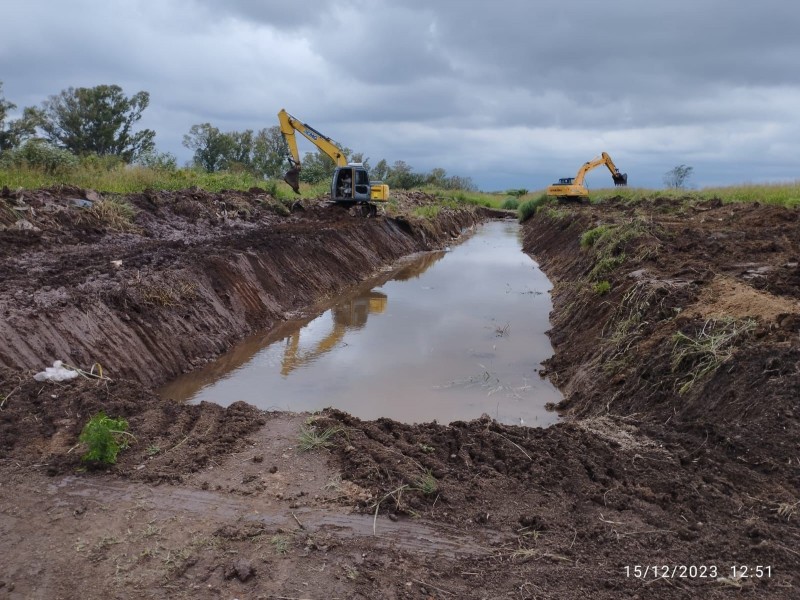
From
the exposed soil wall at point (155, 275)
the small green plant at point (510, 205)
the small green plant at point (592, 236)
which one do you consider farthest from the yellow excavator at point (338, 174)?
the small green plant at point (510, 205)

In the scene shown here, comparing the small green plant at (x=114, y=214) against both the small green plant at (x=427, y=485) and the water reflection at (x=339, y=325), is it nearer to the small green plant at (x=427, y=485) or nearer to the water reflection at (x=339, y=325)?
the water reflection at (x=339, y=325)

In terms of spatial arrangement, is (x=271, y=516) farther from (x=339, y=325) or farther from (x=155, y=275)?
(x=339, y=325)

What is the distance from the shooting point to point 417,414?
8.00 metres

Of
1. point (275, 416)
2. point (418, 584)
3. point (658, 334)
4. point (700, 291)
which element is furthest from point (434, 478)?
point (700, 291)

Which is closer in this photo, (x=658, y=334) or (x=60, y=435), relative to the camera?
(x=60, y=435)

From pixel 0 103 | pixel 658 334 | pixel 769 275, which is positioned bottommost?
pixel 658 334

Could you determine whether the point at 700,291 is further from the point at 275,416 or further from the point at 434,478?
the point at 275,416

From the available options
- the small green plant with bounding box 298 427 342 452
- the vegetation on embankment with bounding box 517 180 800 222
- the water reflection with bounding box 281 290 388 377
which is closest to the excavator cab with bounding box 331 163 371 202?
the water reflection with bounding box 281 290 388 377

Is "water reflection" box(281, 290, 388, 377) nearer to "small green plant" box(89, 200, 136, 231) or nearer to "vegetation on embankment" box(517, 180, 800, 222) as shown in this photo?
"small green plant" box(89, 200, 136, 231)

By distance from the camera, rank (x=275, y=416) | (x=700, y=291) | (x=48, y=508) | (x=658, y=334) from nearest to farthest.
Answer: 1. (x=48, y=508)
2. (x=275, y=416)
3. (x=658, y=334)
4. (x=700, y=291)

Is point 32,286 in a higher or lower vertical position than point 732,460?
higher

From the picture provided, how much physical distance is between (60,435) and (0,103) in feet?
93.0

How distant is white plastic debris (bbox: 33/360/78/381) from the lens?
662 cm

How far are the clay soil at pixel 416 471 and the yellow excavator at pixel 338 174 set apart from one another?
→ 1263cm
